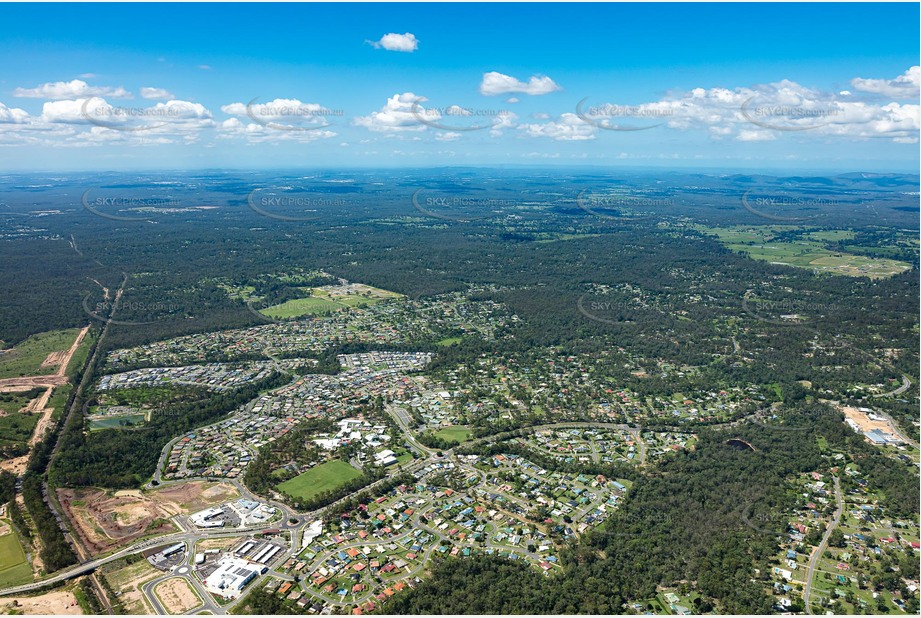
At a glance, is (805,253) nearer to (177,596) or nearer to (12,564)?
(177,596)

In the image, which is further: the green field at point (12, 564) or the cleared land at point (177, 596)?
the green field at point (12, 564)

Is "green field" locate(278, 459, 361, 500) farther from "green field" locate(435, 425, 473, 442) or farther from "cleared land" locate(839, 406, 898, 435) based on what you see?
"cleared land" locate(839, 406, 898, 435)

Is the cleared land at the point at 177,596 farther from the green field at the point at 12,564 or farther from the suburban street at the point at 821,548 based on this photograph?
the suburban street at the point at 821,548

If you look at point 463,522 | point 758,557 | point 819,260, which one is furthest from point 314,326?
point 819,260

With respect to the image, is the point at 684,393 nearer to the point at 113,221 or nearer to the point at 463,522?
the point at 463,522

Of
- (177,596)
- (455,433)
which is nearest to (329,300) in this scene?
(455,433)

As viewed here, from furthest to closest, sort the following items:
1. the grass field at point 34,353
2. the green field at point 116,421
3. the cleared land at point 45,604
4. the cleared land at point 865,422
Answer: the grass field at point 34,353 → the green field at point 116,421 → the cleared land at point 865,422 → the cleared land at point 45,604

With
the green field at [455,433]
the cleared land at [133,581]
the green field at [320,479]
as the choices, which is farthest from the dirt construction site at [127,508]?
the green field at [455,433]
